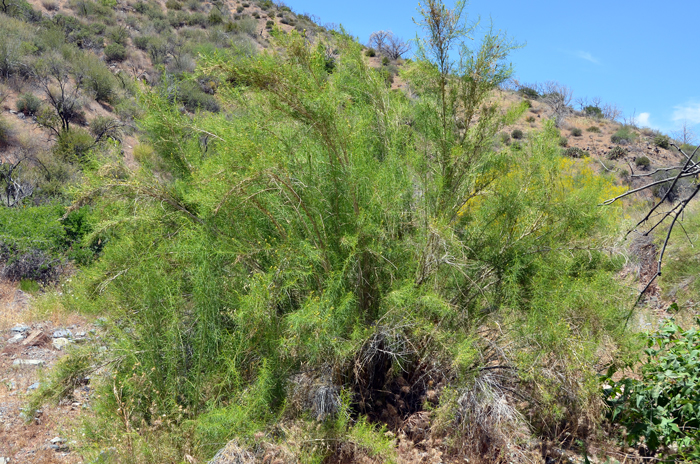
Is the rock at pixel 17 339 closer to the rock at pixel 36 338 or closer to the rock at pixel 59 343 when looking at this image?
the rock at pixel 36 338

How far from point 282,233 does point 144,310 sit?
1.42 m

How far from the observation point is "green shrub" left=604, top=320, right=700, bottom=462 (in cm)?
327

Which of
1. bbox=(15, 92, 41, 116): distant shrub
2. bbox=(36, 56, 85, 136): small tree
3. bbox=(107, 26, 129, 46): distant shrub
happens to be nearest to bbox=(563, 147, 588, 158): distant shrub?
bbox=(36, 56, 85, 136): small tree

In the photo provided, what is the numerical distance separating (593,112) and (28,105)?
3101 cm

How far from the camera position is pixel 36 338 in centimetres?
601

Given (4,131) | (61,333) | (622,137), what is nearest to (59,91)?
(4,131)

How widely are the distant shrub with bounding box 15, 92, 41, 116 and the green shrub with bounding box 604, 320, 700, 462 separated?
1798cm

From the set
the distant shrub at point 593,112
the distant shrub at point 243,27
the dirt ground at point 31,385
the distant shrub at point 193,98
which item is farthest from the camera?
the distant shrub at point 593,112

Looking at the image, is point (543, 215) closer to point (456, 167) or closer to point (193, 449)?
point (456, 167)

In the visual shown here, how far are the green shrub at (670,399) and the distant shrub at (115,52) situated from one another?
2343 cm

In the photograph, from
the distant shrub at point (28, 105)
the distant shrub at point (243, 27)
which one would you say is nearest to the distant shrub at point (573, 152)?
the distant shrub at point (243, 27)

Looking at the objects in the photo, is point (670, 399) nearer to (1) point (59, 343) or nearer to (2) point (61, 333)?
(1) point (59, 343)

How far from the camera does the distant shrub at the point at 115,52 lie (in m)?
21.0

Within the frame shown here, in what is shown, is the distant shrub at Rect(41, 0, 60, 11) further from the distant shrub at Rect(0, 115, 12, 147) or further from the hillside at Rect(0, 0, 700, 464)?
the hillside at Rect(0, 0, 700, 464)
